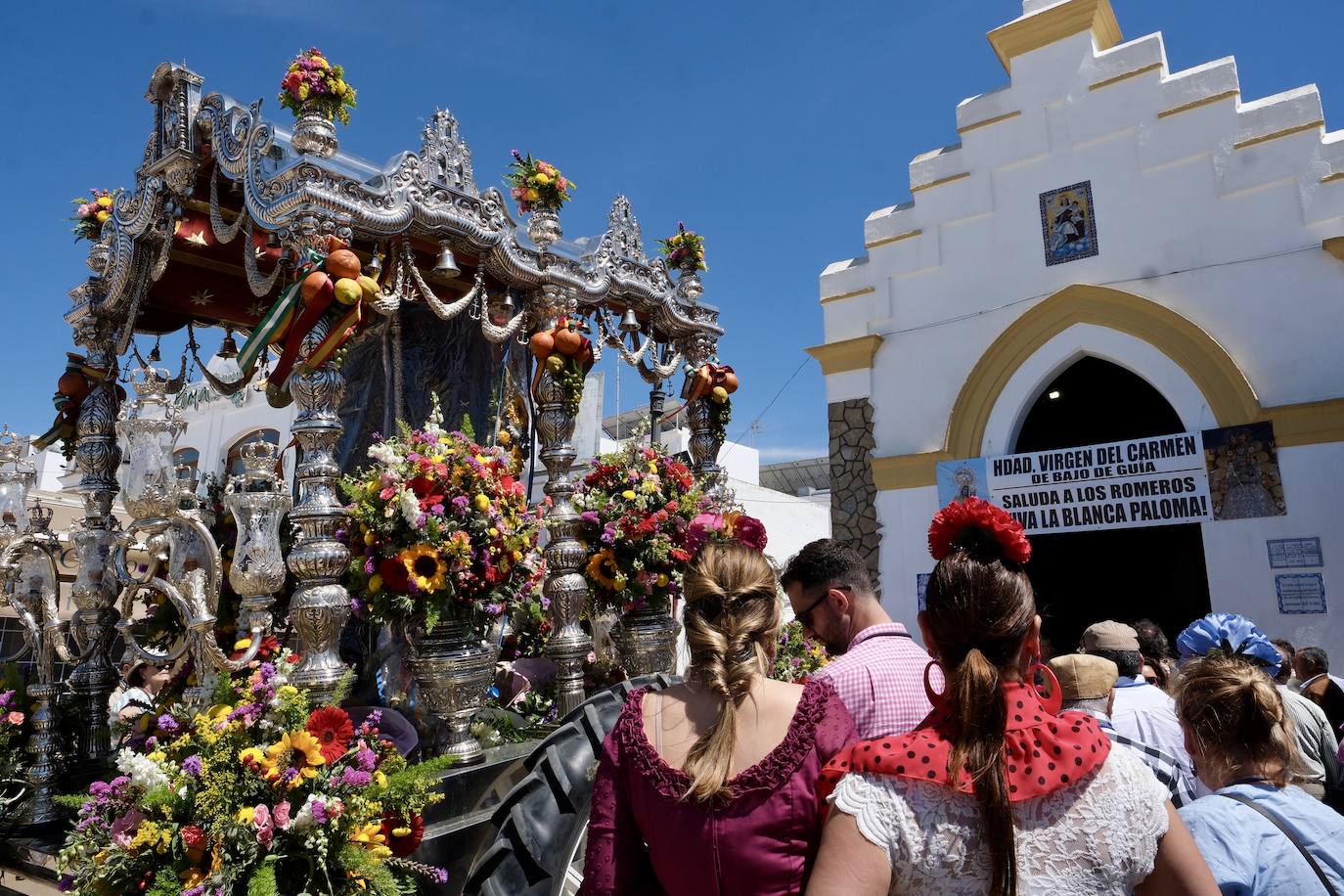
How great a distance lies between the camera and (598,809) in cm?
176

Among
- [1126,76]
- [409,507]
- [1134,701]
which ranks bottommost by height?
[1134,701]

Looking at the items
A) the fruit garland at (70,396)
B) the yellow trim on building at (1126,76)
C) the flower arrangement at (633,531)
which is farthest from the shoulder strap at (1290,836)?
the yellow trim on building at (1126,76)

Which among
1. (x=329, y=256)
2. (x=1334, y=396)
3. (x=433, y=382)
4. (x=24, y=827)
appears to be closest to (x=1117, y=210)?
(x=1334, y=396)

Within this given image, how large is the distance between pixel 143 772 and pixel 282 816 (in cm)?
59

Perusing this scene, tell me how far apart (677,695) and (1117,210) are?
964 cm

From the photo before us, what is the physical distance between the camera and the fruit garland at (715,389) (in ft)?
25.0

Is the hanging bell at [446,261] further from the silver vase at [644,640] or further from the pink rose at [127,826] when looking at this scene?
the pink rose at [127,826]

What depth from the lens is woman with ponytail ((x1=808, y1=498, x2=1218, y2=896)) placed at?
139 centimetres

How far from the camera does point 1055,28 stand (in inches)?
397

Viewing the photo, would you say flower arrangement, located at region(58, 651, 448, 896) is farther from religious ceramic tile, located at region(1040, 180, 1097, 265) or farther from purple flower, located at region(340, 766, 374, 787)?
religious ceramic tile, located at region(1040, 180, 1097, 265)

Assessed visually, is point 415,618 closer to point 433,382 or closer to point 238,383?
point 433,382

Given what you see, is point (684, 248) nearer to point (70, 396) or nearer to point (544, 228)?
point (544, 228)

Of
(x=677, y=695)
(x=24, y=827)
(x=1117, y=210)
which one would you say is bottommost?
(x=24, y=827)

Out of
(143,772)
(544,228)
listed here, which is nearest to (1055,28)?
(544,228)
